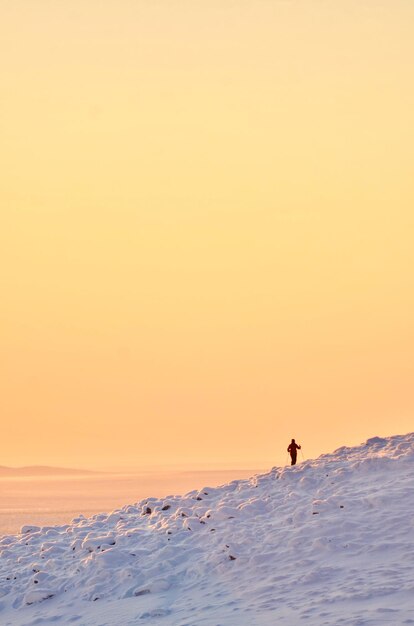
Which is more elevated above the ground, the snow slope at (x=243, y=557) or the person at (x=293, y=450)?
the person at (x=293, y=450)

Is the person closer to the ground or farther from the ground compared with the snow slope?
farther from the ground

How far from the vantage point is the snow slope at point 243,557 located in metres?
19.8

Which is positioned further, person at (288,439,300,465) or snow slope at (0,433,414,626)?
person at (288,439,300,465)

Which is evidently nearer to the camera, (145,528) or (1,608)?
(1,608)

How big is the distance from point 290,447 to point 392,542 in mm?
14636

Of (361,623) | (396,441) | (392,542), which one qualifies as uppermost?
(396,441)

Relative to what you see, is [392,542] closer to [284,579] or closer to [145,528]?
[284,579]

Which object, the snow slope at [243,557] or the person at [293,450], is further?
the person at [293,450]

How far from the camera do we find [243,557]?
76.4 ft

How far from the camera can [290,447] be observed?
36.9m

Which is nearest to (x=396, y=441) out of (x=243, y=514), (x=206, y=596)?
(x=243, y=514)

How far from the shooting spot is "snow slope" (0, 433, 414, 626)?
19.8m

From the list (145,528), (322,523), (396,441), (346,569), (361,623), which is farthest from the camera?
(396,441)

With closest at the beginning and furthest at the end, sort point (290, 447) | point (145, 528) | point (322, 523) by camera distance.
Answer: point (322, 523) < point (145, 528) < point (290, 447)
